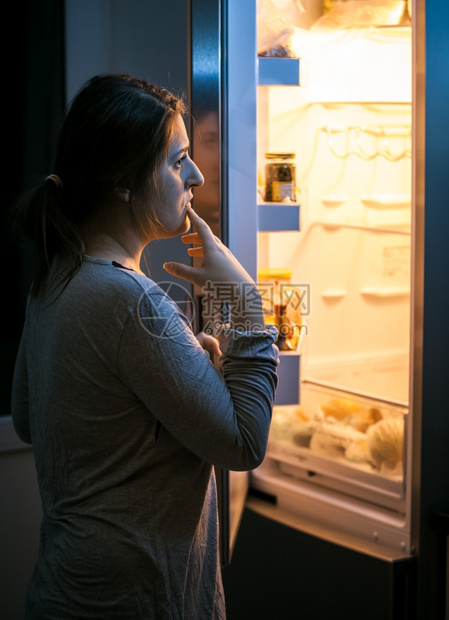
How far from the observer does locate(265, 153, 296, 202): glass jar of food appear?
1.62 metres

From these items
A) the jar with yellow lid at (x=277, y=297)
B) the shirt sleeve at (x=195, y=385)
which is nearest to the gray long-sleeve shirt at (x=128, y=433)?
the shirt sleeve at (x=195, y=385)

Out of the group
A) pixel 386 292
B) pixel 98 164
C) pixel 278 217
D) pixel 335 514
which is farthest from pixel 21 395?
pixel 386 292

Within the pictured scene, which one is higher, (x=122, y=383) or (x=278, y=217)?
(x=278, y=217)

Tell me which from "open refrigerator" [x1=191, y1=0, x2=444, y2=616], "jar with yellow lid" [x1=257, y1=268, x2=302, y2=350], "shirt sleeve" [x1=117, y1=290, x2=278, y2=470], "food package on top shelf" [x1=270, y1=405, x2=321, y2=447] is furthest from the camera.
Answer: "food package on top shelf" [x1=270, y1=405, x2=321, y2=447]

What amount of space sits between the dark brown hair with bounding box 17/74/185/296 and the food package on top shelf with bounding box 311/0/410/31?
111cm

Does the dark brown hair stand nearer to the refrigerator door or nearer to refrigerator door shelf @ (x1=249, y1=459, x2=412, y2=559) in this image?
the refrigerator door

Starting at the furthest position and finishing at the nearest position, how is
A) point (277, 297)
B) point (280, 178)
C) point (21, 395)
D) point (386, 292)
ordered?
point (386, 292) → point (277, 297) → point (280, 178) → point (21, 395)

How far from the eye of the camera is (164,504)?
880mm

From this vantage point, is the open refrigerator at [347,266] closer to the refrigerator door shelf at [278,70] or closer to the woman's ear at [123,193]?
the refrigerator door shelf at [278,70]

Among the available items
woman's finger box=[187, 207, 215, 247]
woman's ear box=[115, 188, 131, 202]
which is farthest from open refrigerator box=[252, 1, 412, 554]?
woman's ear box=[115, 188, 131, 202]

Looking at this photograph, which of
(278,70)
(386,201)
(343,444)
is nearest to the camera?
(278,70)

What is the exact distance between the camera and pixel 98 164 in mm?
889

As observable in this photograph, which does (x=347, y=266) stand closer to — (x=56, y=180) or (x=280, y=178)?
(x=280, y=178)

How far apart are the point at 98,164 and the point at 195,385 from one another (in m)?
0.32
